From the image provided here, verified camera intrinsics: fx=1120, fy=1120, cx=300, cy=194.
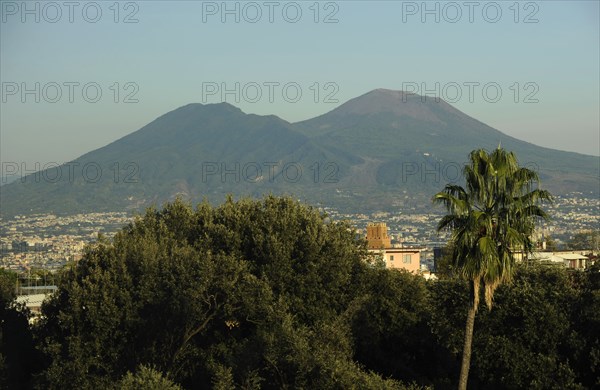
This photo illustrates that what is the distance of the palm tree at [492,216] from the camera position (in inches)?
988

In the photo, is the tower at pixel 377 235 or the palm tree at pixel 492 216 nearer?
the palm tree at pixel 492 216

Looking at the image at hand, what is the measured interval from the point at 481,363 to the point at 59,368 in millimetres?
12007

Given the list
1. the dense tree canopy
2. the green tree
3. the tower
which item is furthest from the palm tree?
the tower

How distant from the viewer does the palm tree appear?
82.3ft

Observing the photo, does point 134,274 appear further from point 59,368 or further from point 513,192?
point 513,192

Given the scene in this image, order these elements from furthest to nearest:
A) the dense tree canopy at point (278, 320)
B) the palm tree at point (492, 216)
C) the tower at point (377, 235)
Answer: the tower at point (377, 235) < the dense tree canopy at point (278, 320) < the palm tree at point (492, 216)

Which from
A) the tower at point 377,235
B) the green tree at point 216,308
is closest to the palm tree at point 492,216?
the green tree at point 216,308

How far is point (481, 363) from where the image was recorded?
29781 mm

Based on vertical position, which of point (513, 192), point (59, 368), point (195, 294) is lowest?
point (59, 368)

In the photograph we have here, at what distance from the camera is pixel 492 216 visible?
25.3m

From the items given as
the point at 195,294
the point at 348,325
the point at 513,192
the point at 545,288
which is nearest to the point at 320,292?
the point at 348,325

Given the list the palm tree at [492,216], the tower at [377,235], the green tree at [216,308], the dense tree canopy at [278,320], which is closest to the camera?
the palm tree at [492,216]

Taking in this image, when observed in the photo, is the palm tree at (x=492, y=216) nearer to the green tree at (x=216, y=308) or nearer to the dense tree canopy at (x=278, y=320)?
the dense tree canopy at (x=278, y=320)

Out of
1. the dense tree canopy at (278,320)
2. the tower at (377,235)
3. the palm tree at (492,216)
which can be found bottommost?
the tower at (377,235)
